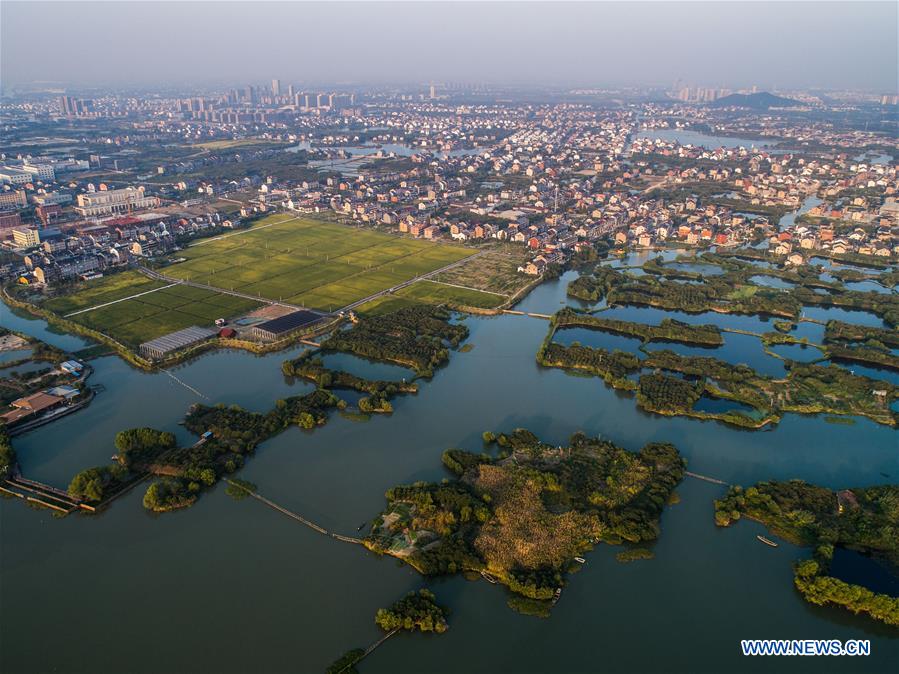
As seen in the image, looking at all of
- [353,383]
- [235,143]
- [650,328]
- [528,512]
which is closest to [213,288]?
[353,383]

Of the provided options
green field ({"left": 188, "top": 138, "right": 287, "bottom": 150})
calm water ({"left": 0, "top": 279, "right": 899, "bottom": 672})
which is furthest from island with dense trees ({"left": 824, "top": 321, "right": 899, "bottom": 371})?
green field ({"left": 188, "top": 138, "right": 287, "bottom": 150})

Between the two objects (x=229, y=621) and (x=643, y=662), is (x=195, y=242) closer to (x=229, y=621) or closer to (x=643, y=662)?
(x=229, y=621)

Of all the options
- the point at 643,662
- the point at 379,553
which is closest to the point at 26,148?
the point at 379,553

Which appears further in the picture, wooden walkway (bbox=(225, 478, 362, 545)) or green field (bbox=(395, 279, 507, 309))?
green field (bbox=(395, 279, 507, 309))

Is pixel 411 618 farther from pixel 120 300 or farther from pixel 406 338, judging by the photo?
pixel 120 300

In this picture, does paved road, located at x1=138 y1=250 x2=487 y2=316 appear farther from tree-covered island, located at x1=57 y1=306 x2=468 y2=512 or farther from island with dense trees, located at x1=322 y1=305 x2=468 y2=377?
tree-covered island, located at x1=57 y1=306 x2=468 y2=512

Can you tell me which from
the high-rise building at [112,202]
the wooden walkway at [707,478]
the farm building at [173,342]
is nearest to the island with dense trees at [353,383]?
the farm building at [173,342]
